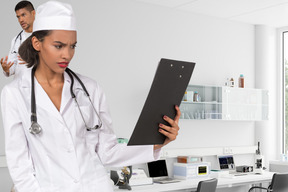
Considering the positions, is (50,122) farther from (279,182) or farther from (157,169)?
(279,182)

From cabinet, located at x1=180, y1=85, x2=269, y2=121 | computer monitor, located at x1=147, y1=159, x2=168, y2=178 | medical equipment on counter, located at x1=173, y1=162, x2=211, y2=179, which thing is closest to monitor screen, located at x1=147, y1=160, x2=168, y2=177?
computer monitor, located at x1=147, y1=159, x2=168, y2=178

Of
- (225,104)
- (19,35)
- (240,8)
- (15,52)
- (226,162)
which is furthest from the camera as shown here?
(226,162)

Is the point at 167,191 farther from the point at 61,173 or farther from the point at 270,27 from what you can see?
the point at 270,27

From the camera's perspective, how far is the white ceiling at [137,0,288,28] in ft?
15.2

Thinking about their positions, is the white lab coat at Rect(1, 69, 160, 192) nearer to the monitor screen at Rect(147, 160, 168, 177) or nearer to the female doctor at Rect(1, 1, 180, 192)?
the female doctor at Rect(1, 1, 180, 192)

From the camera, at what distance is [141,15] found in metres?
4.59

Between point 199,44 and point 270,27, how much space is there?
→ 1.40 meters

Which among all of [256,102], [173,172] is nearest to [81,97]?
[173,172]

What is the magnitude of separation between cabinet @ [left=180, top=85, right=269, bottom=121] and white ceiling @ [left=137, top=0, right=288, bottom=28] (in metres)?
0.94

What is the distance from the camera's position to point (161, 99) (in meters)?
1.46

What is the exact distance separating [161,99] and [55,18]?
47 centimetres

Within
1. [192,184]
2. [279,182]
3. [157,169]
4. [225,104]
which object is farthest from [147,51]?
[279,182]

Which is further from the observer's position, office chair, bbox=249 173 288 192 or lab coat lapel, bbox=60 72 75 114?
office chair, bbox=249 173 288 192

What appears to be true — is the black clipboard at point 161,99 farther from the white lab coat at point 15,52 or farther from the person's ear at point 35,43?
the white lab coat at point 15,52
